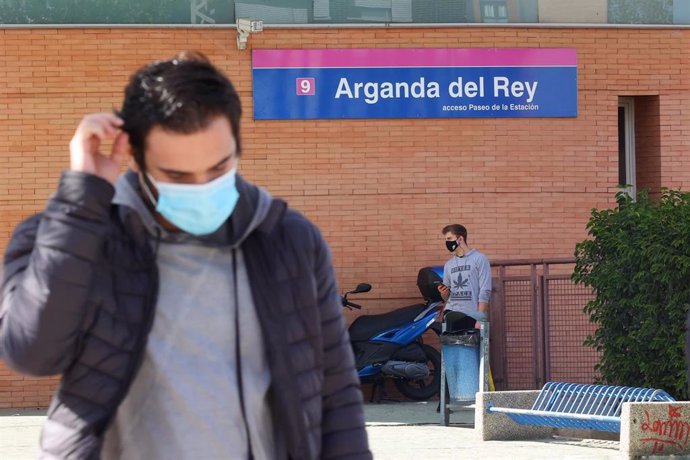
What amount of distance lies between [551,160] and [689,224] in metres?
5.22

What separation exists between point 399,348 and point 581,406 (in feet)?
14.5

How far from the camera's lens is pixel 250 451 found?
8.84ft

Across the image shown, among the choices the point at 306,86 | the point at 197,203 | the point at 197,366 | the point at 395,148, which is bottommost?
the point at 197,366

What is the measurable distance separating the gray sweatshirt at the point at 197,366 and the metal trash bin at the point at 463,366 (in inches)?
390

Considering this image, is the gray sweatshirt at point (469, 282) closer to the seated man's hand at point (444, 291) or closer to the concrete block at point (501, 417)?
the seated man's hand at point (444, 291)

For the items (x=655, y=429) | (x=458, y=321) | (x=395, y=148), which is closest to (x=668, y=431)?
(x=655, y=429)

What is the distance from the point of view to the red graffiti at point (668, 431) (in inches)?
378

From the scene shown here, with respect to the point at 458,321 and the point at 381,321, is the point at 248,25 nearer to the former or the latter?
the point at 381,321

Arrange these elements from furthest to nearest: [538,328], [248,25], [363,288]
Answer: [248,25], [363,288], [538,328]

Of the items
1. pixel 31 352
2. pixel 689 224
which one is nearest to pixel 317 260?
pixel 31 352

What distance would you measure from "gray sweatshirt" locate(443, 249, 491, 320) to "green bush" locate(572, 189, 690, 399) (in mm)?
1535

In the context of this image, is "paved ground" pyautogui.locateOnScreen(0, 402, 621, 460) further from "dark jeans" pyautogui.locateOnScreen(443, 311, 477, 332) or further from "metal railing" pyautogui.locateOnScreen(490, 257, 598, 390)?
"metal railing" pyautogui.locateOnScreen(490, 257, 598, 390)

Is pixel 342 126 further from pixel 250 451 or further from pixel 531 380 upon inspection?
pixel 250 451

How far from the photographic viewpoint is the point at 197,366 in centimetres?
268
